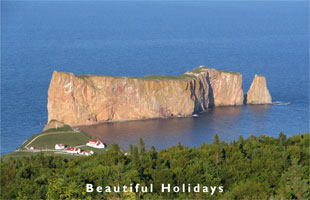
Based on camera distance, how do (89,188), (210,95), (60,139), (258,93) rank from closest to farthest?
(89,188) → (60,139) → (210,95) → (258,93)

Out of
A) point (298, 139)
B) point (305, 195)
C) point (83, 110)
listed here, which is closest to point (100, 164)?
point (305, 195)

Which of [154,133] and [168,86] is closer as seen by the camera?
[154,133]

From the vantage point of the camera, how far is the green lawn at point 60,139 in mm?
89375

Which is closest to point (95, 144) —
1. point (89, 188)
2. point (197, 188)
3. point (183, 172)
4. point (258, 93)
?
point (183, 172)

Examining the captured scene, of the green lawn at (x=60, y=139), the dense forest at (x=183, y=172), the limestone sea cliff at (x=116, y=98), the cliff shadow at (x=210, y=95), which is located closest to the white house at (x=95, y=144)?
the green lawn at (x=60, y=139)

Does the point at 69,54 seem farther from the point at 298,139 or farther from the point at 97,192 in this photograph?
the point at 97,192

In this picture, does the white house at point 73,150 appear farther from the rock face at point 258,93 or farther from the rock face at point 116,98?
the rock face at point 258,93

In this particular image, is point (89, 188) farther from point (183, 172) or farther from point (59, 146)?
point (59, 146)

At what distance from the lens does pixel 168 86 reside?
363ft

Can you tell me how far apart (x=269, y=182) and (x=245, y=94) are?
227ft

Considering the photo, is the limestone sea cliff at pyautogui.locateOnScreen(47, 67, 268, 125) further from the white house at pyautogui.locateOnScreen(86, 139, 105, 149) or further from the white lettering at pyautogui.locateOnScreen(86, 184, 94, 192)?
the white lettering at pyautogui.locateOnScreen(86, 184, 94, 192)

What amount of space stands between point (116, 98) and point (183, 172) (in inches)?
2201

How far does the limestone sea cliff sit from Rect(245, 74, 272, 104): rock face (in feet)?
34.8

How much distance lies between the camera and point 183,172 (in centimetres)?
5462
